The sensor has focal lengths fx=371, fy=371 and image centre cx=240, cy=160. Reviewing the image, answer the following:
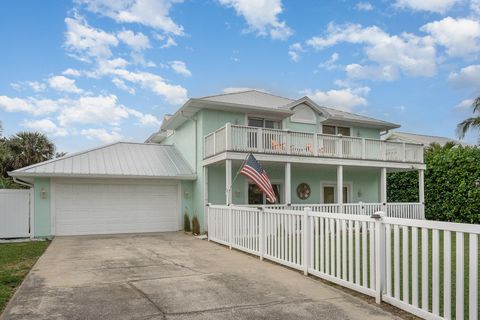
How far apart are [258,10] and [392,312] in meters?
11.6

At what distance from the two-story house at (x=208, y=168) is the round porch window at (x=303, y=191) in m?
0.05

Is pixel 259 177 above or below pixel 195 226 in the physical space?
above

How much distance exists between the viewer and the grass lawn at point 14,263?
238 inches

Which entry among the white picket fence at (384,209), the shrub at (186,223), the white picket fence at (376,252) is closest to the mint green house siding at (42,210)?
the shrub at (186,223)

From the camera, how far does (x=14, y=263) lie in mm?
8438

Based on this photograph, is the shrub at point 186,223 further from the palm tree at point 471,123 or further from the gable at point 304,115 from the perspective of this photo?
the palm tree at point 471,123

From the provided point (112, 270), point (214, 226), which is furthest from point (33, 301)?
point (214, 226)

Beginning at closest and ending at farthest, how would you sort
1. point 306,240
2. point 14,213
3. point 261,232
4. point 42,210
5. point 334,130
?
point 306,240 → point 261,232 → point 14,213 → point 42,210 → point 334,130

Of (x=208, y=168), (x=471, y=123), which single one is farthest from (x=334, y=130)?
(x=471, y=123)

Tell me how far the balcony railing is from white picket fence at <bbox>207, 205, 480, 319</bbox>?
3.65 metres

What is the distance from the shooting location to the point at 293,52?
55.1ft

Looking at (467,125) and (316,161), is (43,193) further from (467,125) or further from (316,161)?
(467,125)

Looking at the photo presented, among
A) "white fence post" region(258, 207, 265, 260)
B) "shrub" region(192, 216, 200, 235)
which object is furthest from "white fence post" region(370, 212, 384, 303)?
"shrub" region(192, 216, 200, 235)

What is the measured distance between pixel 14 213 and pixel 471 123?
2224cm
